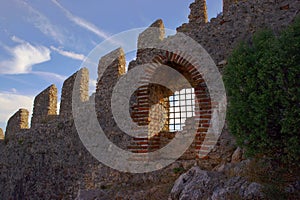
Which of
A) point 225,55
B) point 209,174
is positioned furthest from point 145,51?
point 209,174

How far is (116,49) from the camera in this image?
30.6ft

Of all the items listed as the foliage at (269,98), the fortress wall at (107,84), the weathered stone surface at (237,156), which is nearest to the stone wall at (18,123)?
the fortress wall at (107,84)

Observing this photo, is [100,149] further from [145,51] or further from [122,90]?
[145,51]

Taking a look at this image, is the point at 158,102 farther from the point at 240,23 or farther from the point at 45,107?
the point at 45,107

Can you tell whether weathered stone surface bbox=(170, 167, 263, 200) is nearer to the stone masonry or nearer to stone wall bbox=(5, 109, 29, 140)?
the stone masonry

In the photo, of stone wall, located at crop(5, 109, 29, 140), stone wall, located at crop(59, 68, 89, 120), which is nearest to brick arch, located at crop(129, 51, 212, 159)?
stone wall, located at crop(59, 68, 89, 120)

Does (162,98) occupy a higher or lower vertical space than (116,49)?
lower

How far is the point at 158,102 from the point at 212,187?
348 centimetres

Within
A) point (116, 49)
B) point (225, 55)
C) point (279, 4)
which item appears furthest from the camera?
point (116, 49)

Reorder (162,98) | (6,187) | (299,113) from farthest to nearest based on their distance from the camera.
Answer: (6,187)
(162,98)
(299,113)

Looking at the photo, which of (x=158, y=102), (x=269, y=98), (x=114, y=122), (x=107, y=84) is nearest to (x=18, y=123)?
(x=107, y=84)

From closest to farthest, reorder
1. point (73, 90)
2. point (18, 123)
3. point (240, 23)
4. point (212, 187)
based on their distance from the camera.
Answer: point (212, 187) → point (240, 23) → point (73, 90) → point (18, 123)

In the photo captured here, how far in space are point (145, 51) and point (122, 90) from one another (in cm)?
128

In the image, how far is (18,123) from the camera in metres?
13.3
